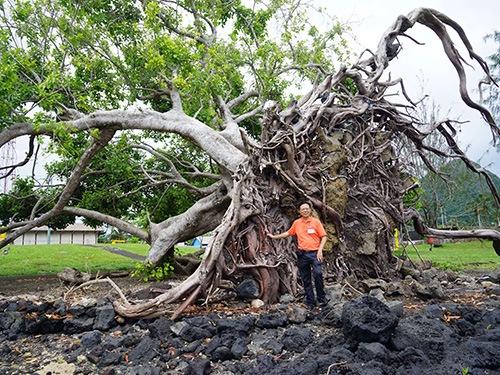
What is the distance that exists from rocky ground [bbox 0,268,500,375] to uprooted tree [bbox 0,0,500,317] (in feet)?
1.68

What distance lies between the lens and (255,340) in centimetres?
340

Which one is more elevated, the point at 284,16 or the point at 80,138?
the point at 284,16

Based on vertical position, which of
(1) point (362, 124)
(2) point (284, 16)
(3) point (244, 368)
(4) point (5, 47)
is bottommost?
(3) point (244, 368)

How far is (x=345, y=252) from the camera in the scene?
6.13 meters

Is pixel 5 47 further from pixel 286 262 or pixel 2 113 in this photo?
pixel 286 262

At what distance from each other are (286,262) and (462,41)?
7.03 m

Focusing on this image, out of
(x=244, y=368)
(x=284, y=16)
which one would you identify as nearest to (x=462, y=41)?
(x=284, y=16)

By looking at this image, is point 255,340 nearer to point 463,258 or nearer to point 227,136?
point 227,136

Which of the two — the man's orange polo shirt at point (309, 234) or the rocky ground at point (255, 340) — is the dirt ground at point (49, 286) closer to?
the rocky ground at point (255, 340)

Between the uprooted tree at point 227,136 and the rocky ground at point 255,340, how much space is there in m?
0.51

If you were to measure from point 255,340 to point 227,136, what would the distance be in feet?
18.4

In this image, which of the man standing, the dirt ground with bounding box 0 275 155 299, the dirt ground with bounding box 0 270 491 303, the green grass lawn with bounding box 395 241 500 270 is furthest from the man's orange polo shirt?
the green grass lawn with bounding box 395 241 500 270

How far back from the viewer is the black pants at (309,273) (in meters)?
4.59

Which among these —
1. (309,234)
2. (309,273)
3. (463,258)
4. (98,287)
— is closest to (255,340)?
(309,273)
